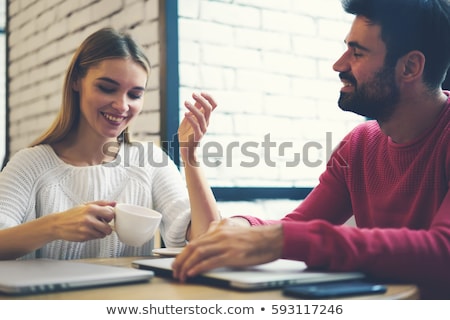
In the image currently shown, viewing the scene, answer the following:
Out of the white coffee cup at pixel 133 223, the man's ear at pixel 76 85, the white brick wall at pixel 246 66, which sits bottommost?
the white coffee cup at pixel 133 223

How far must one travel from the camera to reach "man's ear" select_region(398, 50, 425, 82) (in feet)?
3.90

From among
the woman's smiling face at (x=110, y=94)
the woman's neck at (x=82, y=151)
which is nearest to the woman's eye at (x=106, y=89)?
the woman's smiling face at (x=110, y=94)

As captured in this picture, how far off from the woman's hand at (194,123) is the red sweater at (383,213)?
12.3 inches

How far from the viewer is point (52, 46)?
2.49 metres

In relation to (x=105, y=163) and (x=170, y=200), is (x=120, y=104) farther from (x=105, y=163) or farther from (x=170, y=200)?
(x=170, y=200)

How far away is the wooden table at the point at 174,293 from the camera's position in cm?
68

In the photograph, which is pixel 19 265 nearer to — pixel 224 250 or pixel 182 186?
pixel 224 250

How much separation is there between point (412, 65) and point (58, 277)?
86cm

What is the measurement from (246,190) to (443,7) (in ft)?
3.47

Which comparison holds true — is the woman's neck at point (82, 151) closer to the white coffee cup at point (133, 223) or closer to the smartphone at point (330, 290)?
the white coffee cup at point (133, 223)

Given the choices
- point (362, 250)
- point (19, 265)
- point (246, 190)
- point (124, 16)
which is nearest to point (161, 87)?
point (124, 16)

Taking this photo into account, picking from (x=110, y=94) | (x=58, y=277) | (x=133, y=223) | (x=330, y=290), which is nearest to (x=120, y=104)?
(x=110, y=94)

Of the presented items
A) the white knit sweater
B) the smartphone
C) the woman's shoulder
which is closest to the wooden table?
the smartphone
